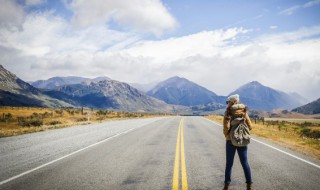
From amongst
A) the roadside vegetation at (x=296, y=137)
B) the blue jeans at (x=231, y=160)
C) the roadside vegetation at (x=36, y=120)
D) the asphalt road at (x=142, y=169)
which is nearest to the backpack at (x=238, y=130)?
the blue jeans at (x=231, y=160)

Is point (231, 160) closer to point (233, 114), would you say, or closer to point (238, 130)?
point (238, 130)

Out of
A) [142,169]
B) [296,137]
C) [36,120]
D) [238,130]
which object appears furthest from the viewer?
[36,120]

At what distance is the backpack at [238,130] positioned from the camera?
20.0ft

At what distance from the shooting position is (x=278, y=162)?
9.34 m

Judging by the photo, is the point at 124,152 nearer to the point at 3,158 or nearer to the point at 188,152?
the point at 188,152

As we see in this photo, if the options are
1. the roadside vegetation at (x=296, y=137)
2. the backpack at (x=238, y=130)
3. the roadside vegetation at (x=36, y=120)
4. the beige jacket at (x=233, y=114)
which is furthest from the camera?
the roadside vegetation at (x=36, y=120)

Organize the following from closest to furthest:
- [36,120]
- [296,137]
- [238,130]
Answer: [238,130], [296,137], [36,120]

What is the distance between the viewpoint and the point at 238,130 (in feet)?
20.3

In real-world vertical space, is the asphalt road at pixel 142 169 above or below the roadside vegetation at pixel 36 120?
below

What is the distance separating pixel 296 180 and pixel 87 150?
765 centimetres

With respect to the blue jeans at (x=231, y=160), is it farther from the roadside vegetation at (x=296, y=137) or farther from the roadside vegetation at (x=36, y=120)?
the roadside vegetation at (x=36, y=120)

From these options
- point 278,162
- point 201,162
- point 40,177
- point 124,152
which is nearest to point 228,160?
point 201,162

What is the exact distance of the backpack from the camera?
6.10 metres

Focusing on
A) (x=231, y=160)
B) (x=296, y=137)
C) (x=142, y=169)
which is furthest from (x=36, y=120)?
(x=231, y=160)
